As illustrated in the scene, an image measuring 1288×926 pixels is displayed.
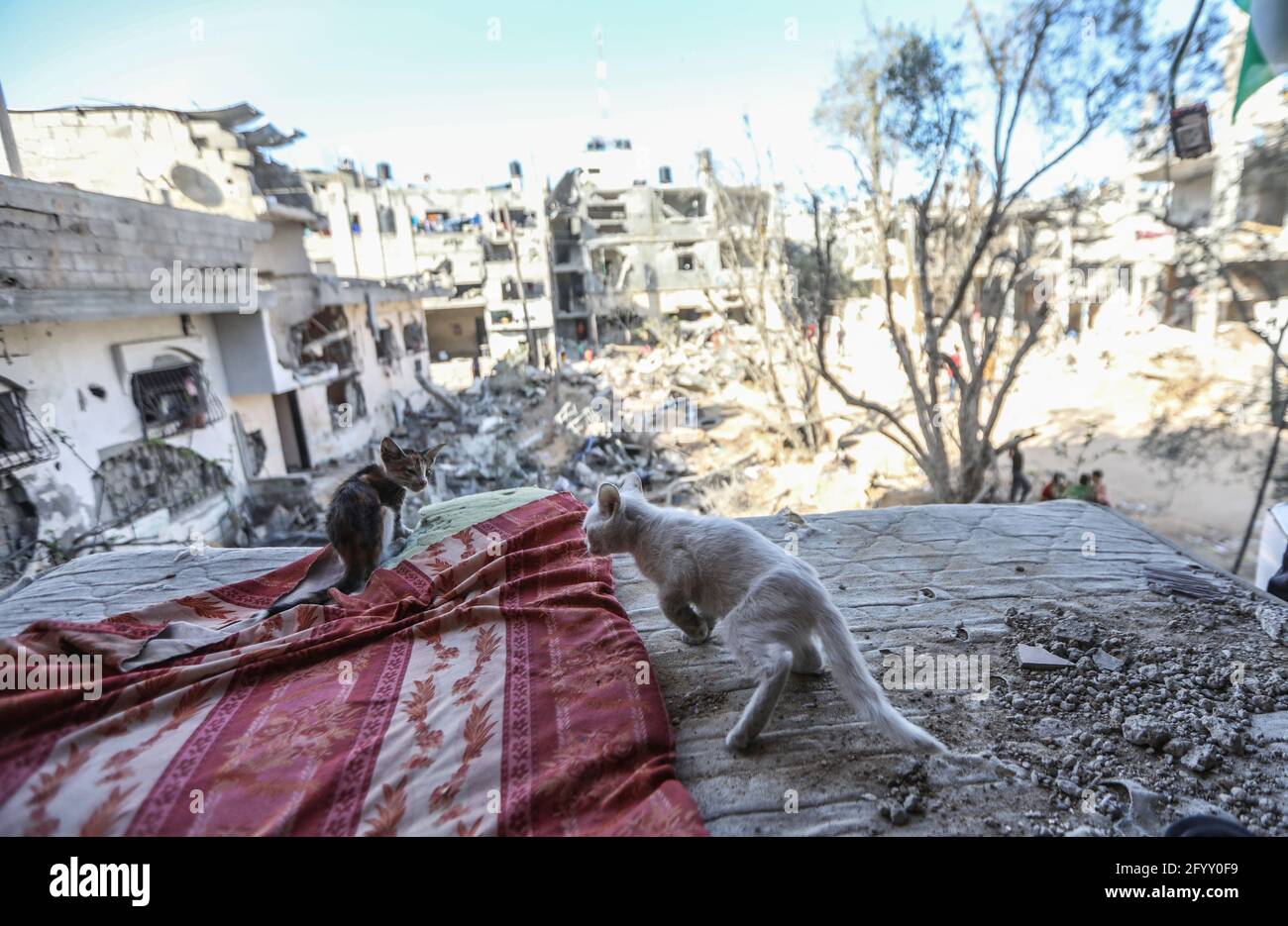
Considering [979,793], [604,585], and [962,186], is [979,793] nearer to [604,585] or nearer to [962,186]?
[604,585]

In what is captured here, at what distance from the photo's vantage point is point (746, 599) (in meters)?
2.62

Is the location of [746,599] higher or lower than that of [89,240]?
lower

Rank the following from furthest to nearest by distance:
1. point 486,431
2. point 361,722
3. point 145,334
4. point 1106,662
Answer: point 486,431, point 145,334, point 1106,662, point 361,722

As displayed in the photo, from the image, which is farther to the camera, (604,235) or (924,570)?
(604,235)

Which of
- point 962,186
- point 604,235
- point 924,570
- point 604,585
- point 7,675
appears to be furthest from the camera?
point 604,235

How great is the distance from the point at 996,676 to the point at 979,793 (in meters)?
0.82

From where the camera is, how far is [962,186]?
11336mm

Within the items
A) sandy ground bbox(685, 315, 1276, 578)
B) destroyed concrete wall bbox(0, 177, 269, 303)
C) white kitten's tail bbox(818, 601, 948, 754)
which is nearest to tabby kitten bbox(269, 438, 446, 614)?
white kitten's tail bbox(818, 601, 948, 754)

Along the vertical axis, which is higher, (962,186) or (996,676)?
(962,186)

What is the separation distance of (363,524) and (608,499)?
6.04 ft
